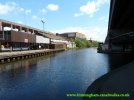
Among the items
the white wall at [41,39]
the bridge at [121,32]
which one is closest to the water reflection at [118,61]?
the bridge at [121,32]

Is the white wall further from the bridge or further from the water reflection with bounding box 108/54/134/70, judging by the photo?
the water reflection with bounding box 108/54/134/70

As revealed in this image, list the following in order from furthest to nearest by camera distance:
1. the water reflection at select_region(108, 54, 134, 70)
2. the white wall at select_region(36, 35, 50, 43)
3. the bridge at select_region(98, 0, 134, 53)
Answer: the white wall at select_region(36, 35, 50, 43) < the bridge at select_region(98, 0, 134, 53) < the water reflection at select_region(108, 54, 134, 70)

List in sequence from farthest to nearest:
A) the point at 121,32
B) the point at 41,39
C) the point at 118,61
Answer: the point at 41,39 → the point at 121,32 → the point at 118,61

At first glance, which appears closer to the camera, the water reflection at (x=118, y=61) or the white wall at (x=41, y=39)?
the water reflection at (x=118, y=61)

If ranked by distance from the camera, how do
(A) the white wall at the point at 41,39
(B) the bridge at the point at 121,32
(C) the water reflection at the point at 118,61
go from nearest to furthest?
(C) the water reflection at the point at 118,61, (B) the bridge at the point at 121,32, (A) the white wall at the point at 41,39

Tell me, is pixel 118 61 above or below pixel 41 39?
below

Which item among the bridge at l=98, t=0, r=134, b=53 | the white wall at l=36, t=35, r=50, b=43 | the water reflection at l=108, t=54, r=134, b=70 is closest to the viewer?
the water reflection at l=108, t=54, r=134, b=70

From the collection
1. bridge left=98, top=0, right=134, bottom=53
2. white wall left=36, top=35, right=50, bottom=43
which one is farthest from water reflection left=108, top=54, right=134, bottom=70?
white wall left=36, top=35, right=50, bottom=43

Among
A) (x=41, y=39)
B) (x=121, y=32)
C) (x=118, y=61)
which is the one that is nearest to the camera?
(x=118, y=61)

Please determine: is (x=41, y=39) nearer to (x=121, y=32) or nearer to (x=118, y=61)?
(x=121, y=32)

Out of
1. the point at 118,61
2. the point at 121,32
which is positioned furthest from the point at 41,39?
the point at 118,61

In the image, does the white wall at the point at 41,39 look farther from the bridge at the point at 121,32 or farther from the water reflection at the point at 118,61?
the water reflection at the point at 118,61

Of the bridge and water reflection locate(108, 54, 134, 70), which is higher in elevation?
the bridge

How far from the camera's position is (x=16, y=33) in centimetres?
6925
